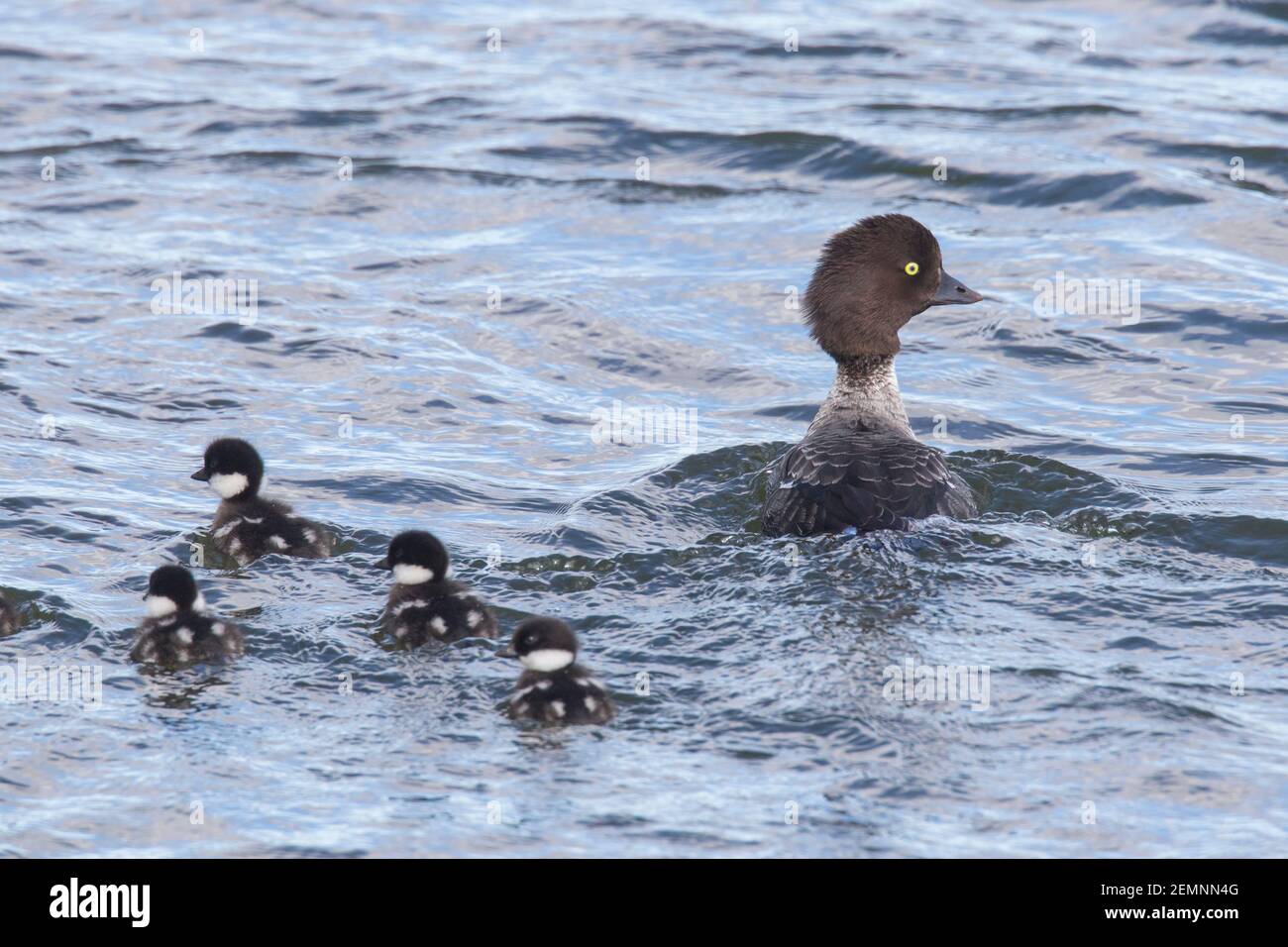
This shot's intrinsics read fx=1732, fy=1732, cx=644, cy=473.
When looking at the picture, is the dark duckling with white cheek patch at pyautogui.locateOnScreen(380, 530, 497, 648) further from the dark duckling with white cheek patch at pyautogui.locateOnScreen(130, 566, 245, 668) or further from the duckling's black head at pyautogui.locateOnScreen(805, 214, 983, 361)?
the duckling's black head at pyautogui.locateOnScreen(805, 214, 983, 361)

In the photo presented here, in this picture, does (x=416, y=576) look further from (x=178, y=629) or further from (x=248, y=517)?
(x=248, y=517)

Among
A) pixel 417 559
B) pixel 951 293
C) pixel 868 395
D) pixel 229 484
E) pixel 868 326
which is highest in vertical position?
pixel 951 293

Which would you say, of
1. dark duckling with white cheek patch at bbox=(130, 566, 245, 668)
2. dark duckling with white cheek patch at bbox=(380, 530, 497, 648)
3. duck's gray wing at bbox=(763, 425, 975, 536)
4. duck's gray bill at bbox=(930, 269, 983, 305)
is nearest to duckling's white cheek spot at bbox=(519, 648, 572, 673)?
dark duckling with white cheek patch at bbox=(380, 530, 497, 648)

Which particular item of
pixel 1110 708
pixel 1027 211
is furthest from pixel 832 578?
pixel 1027 211

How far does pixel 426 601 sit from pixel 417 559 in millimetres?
308

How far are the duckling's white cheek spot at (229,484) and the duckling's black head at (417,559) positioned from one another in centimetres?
141

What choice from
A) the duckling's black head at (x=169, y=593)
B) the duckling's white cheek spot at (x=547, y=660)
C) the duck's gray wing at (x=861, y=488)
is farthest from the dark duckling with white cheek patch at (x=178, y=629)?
the duck's gray wing at (x=861, y=488)

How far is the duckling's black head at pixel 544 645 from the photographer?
23.3ft

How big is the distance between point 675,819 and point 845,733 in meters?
0.95

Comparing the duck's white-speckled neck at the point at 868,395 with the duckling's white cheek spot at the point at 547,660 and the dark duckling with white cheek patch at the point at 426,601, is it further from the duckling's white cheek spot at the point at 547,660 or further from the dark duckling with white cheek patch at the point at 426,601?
the duckling's white cheek spot at the point at 547,660

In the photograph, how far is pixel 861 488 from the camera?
8828mm

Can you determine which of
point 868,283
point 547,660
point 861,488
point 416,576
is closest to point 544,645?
point 547,660

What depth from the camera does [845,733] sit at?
271 inches
